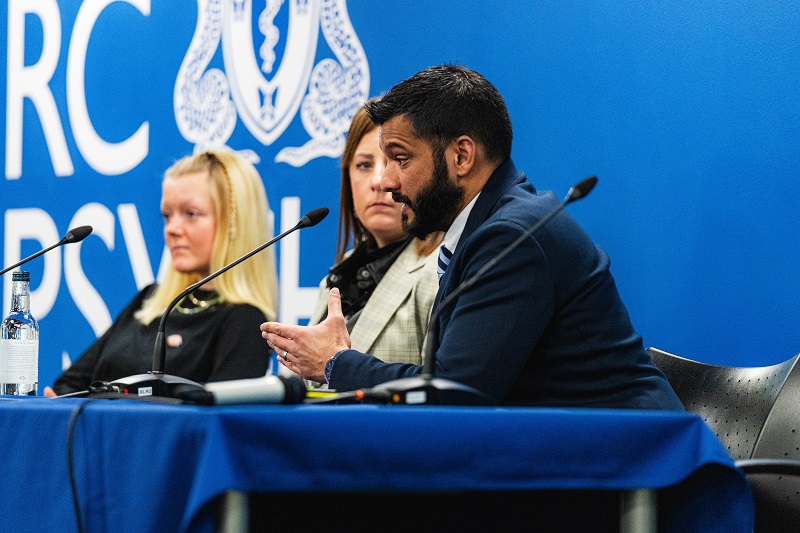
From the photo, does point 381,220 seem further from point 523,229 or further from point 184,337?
point 523,229

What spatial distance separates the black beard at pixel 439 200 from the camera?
91.6 inches

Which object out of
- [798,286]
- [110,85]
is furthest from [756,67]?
[110,85]

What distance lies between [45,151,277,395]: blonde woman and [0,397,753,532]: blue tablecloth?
75.0 inches

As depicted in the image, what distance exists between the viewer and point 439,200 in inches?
91.8

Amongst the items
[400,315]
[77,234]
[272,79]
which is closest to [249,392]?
Result: [77,234]

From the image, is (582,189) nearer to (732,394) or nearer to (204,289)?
(732,394)

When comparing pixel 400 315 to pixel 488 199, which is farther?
pixel 400 315

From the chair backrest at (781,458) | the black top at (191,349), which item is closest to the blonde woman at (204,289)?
the black top at (191,349)

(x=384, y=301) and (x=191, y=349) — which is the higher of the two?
(x=384, y=301)

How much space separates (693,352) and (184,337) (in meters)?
1.63

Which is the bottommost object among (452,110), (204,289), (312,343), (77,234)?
(204,289)

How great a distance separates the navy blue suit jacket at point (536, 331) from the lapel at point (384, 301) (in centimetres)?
84

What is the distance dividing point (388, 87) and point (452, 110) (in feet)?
4.62

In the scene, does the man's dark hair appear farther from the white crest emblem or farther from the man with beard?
the white crest emblem
